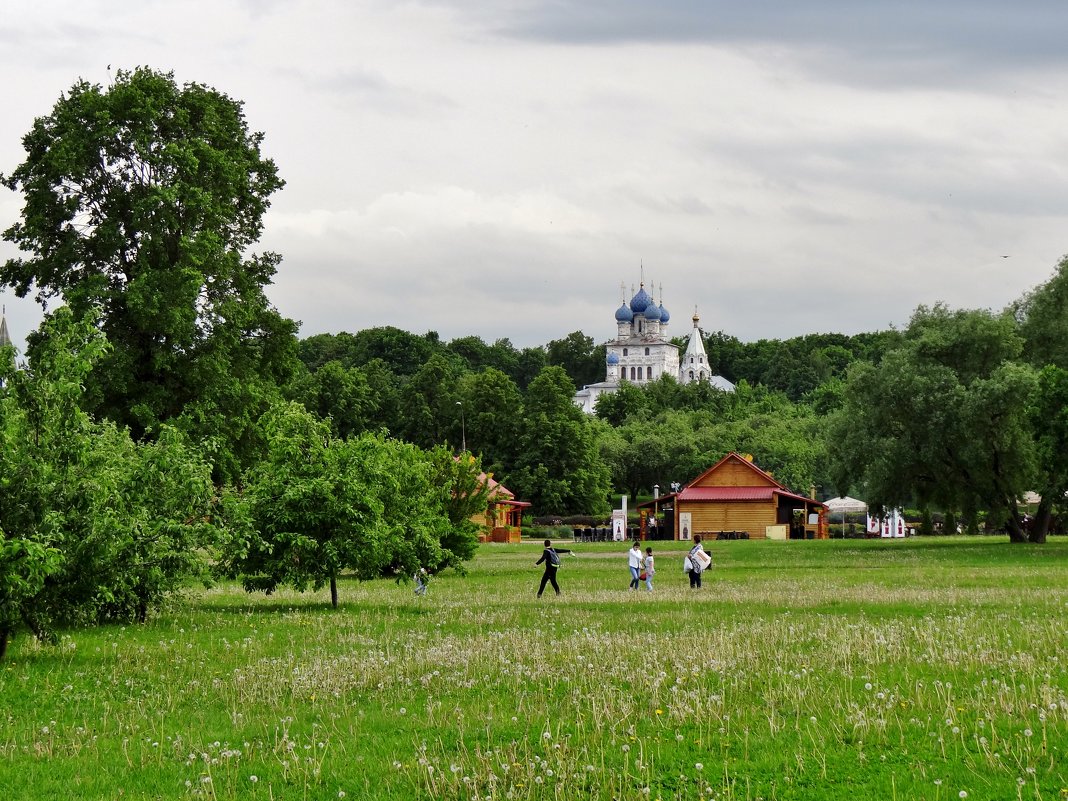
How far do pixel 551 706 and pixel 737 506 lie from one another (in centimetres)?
7644

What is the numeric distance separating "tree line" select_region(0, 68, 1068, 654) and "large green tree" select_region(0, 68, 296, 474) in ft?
0.28

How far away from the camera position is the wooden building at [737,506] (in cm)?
8900

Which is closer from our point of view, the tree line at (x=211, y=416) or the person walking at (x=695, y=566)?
the tree line at (x=211, y=416)

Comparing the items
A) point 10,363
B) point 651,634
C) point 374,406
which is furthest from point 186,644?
point 374,406

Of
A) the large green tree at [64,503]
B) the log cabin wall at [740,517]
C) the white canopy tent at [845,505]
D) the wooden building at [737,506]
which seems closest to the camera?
the large green tree at [64,503]

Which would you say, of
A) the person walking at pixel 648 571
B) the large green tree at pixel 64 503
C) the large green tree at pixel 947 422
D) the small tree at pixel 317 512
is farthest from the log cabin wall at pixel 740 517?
the large green tree at pixel 64 503

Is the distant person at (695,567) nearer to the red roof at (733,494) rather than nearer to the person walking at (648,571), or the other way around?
the person walking at (648,571)

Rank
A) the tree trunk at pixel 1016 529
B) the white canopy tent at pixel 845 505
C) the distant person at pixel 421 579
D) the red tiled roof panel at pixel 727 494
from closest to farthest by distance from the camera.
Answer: the distant person at pixel 421 579 → the tree trunk at pixel 1016 529 → the red tiled roof panel at pixel 727 494 → the white canopy tent at pixel 845 505

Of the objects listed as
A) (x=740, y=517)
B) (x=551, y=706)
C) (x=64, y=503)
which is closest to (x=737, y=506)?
(x=740, y=517)

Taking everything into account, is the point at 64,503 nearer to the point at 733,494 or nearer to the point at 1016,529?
the point at 1016,529

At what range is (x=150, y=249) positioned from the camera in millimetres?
43250

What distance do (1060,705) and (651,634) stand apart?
835 centimetres

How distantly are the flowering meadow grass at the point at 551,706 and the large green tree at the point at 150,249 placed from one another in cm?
1718

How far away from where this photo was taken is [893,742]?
12203mm
